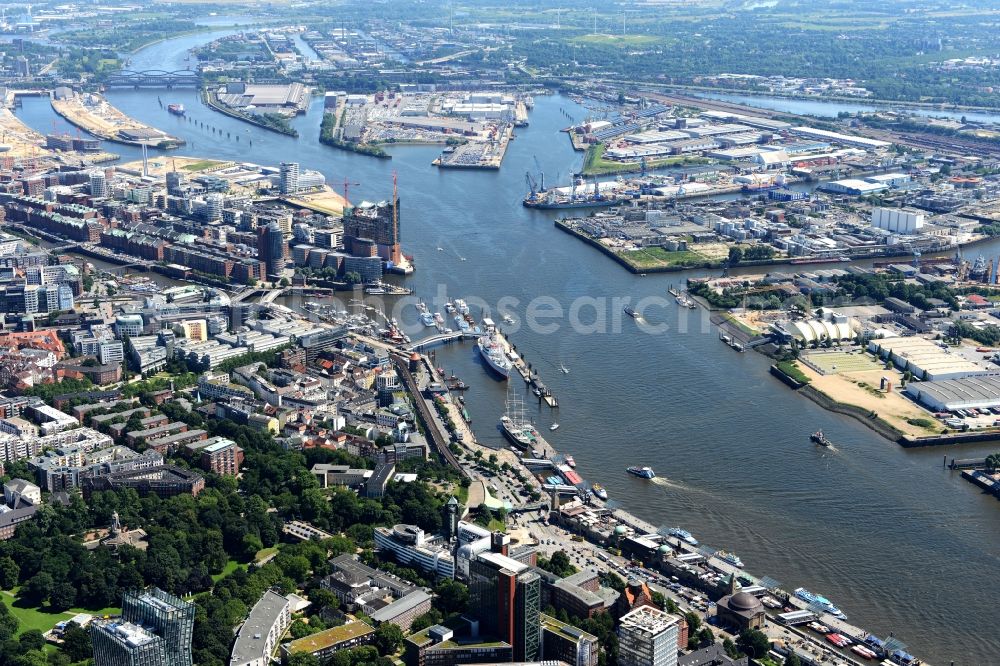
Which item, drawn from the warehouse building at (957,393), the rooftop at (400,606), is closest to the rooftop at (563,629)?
the rooftop at (400,606)

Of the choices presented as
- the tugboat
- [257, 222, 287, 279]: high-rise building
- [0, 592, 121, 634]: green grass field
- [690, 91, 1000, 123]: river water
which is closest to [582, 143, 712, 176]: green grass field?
[690, 91, 1000, 123]: river water

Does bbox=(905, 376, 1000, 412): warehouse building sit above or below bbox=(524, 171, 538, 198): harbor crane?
below

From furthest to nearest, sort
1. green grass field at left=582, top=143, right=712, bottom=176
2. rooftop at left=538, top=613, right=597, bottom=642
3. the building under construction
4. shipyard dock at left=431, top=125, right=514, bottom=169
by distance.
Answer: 1. shipyard dock at left=431, top=125, right=514, bottom=169
2. green grass field at left=582, top=143, right=712, bottom=176
3. the building under construction
4. rooftop at left=538, top=613, right=597, bottom=642

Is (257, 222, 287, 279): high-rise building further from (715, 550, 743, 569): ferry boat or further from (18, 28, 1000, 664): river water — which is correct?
(715, 550, 743, 569): ferry boat

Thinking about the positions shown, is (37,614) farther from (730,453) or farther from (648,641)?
(730,453)

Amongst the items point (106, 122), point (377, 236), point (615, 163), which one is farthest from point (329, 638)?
point (106, 122)

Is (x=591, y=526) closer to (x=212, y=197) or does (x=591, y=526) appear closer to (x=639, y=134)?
(x=212, y=197)
